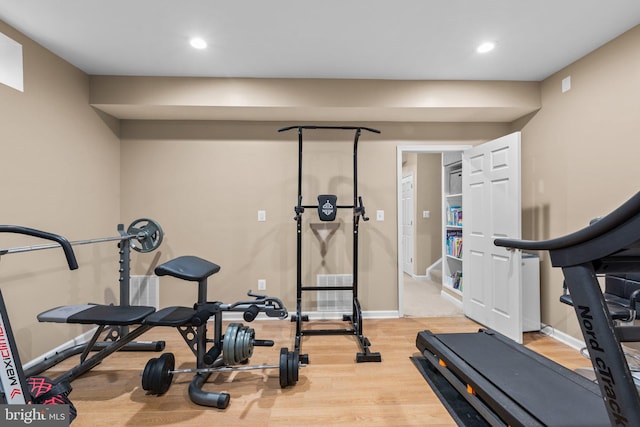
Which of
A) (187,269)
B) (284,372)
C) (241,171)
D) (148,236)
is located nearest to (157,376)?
(187,269)

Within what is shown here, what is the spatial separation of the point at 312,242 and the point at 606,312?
280 centimetres

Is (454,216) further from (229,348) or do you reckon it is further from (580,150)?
(229,348)

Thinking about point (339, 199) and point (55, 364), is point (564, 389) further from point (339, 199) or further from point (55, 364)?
point (55, 364)

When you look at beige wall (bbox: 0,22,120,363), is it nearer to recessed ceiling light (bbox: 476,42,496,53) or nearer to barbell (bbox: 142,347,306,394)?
barbell (bbox: 142,347,306,394)

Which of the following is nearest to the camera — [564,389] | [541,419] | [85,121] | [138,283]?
[541,419]

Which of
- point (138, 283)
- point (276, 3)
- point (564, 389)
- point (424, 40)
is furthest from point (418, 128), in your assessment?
point (138, 283)

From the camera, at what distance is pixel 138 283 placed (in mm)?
3322

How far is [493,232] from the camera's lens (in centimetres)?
302

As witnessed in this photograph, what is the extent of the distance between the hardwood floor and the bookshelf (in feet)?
5.25

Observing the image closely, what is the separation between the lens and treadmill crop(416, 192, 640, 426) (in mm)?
751

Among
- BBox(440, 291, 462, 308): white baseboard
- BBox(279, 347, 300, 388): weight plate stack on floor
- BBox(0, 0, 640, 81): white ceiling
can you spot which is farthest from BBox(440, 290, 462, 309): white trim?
BBox(0, 0, 640, 81): white ceiling

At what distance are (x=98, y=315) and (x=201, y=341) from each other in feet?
2.25

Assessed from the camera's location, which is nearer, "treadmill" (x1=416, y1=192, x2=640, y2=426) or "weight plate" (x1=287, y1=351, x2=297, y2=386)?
"treadmill" (x1=416, y1=192, x2=640, y2=426)

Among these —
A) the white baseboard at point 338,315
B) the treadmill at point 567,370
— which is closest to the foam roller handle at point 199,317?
the white baseboard at point 338,315
